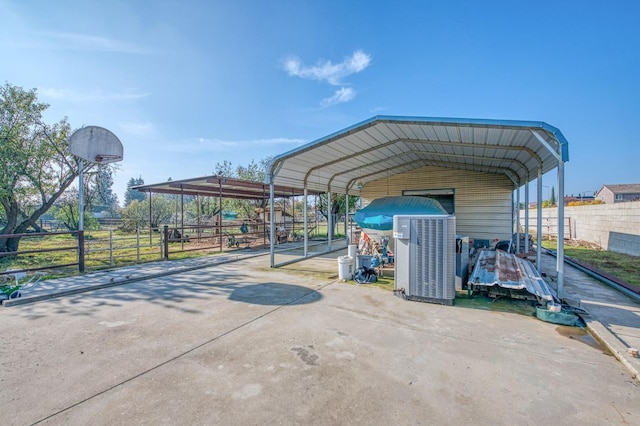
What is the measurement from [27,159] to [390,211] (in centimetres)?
1249

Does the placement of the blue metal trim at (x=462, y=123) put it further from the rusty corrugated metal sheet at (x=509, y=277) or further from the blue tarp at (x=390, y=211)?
the blue tarp at (x=390, y=211)

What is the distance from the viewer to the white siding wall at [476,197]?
9781 millimetres

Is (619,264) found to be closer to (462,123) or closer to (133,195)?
(462,123)

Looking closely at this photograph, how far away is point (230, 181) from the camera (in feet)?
34.4

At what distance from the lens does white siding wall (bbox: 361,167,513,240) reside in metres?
9.78

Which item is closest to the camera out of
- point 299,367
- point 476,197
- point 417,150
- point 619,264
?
point 299,367

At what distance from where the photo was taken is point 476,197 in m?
10.1

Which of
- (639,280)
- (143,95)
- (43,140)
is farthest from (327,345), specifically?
(43,140)

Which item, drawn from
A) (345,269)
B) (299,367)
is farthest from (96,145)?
(299,367)


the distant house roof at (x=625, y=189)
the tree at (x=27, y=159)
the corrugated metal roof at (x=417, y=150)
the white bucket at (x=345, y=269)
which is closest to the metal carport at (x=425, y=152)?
the corrugated metal roof at (x=417, y=150)

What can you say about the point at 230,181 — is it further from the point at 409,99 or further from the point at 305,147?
the point at 409,99

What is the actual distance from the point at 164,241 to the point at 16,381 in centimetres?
703

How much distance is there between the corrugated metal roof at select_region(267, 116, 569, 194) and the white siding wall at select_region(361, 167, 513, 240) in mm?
500

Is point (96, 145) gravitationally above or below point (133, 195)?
below
